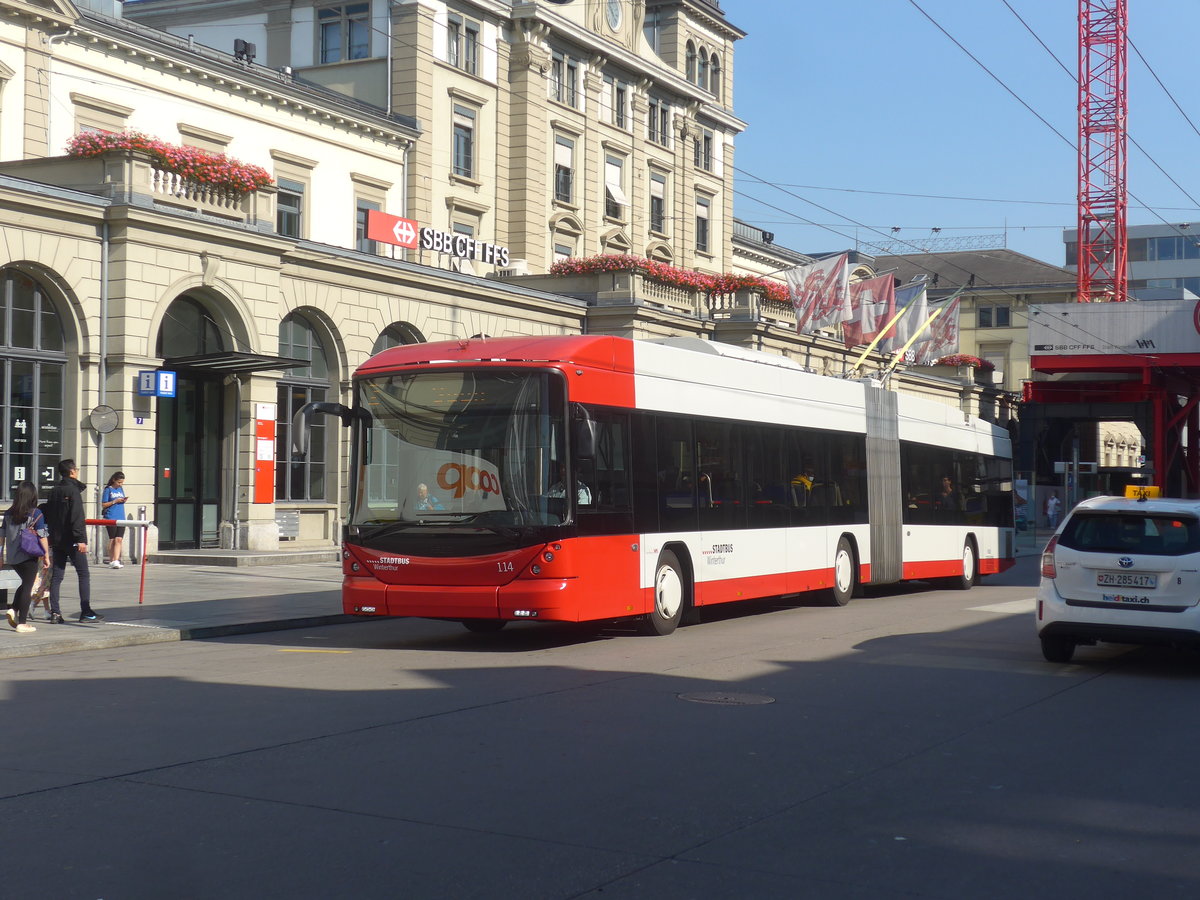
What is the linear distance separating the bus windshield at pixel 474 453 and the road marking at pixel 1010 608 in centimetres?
877

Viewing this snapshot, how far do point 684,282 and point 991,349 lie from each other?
62.3 meters

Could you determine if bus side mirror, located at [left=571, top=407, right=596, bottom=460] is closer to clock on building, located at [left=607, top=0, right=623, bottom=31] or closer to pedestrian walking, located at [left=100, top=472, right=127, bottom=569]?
pedestrian walking, located at [left=100, top=472, right=127, bottom=569]

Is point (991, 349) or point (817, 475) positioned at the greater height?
point (991, 349)

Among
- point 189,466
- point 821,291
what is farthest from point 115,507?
point 821,291

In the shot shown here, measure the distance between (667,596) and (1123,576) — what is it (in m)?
5.23

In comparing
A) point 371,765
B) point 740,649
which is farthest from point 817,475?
point 371,765

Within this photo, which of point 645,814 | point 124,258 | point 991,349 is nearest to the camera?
point 645,814

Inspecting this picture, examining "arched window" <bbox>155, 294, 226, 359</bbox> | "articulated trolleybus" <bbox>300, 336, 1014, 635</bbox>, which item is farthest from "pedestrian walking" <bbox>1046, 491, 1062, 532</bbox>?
"articulated trolleybus" <bbox>300, 336, 1014, 635</bbox>

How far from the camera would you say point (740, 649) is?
14742 mm

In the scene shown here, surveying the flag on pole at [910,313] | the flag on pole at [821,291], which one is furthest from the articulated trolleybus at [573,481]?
the flag on pole at [821,291]

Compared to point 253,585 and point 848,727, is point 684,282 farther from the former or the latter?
point 848,727

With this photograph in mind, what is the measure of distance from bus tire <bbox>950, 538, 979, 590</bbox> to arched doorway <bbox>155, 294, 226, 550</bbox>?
49.3ft

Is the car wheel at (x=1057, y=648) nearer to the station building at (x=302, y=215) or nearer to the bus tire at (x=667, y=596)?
the bus tire at (x=667, y=596)

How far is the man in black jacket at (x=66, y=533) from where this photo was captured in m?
16.0
